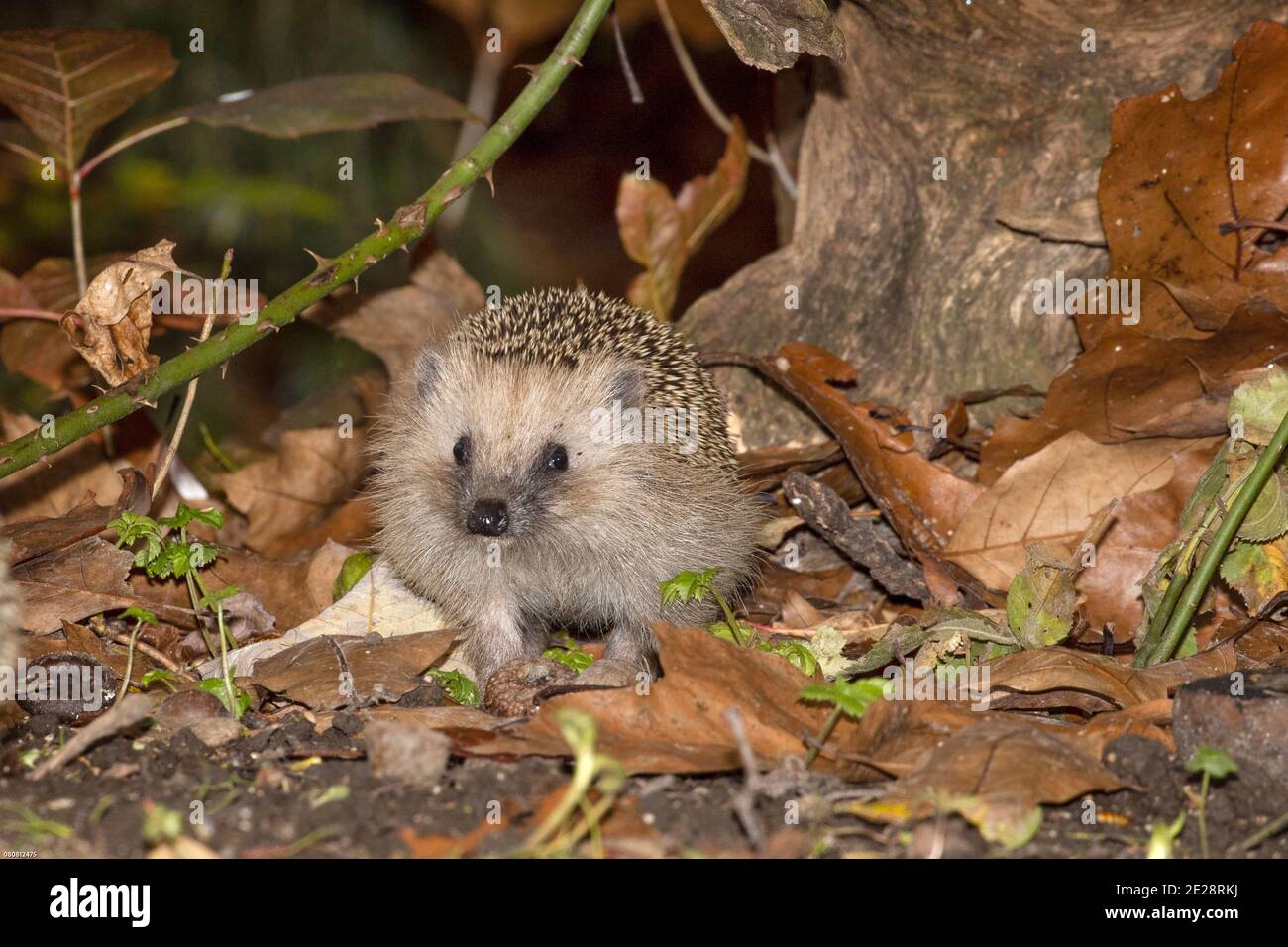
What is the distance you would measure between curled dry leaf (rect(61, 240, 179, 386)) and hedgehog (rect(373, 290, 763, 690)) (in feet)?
3.92

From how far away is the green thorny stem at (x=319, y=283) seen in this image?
4.59 m

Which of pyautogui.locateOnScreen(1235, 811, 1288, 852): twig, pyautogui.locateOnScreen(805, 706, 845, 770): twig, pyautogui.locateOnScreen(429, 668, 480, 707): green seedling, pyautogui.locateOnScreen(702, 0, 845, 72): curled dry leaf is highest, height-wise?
pyautogui.locateOnScreen(702, 0, 845, 72): curled dry leaf

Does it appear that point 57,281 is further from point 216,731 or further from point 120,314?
point 216,731

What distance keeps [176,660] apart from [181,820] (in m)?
1.94

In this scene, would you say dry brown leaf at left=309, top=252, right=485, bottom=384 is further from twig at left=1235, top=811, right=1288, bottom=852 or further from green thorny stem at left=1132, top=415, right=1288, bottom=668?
twig at left=1235, top=811, right=1288, bottom=852

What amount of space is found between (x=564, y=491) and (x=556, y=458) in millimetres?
182

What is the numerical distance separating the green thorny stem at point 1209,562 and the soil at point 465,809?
0.90 m

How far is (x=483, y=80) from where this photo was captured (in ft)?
32.5

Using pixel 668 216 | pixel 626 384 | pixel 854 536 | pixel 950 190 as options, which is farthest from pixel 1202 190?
pixel 668 216

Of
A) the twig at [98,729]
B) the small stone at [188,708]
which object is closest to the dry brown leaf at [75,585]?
the small stone at [188,708]

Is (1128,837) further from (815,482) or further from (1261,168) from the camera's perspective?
(1261,168)

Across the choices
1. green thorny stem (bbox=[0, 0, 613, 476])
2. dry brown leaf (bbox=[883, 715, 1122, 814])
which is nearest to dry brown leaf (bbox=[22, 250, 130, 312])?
green thorny stem (bbox=[0, 0, 613, 476])

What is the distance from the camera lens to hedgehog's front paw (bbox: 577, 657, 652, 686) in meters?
4.27

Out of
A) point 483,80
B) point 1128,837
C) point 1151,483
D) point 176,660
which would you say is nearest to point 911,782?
point 1128,837
